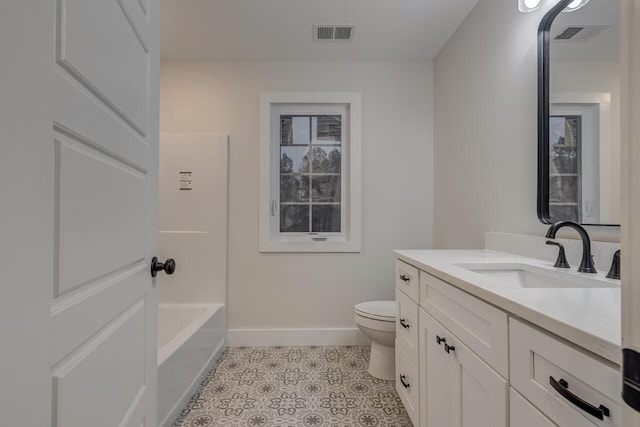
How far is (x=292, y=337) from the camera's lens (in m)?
2.39

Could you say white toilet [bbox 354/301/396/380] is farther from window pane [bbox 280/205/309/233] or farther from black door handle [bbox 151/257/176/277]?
black door handle [bbox 151/257/176/277]

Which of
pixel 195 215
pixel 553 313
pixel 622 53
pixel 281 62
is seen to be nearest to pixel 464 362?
pixel 553 313

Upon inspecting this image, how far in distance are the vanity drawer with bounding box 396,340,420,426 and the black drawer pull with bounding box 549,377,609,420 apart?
A: 821 mm

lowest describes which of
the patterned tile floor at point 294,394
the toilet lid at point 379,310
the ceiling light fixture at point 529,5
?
the patterned tile floor at point 294,394

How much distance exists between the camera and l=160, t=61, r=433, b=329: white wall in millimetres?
2408

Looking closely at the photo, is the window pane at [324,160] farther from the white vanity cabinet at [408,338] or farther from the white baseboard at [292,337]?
the white baseboard at [292,337]

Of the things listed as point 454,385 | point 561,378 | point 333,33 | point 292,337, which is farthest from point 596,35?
point 292,337

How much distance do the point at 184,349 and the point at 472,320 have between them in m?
1.48

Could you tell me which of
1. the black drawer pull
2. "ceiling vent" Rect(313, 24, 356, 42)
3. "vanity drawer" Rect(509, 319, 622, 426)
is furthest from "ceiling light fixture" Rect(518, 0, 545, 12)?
the black drawer pull

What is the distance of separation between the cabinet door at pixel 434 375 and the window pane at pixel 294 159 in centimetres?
161

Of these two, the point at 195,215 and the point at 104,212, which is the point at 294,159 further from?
the point at 104,212

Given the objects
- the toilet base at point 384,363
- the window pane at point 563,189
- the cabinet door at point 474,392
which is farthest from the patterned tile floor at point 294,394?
the window pane at point 563,189

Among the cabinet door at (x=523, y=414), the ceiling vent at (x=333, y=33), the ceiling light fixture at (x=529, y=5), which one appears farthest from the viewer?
the ceiling vent at (x=333, y=33)

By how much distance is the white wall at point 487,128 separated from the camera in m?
1.43
